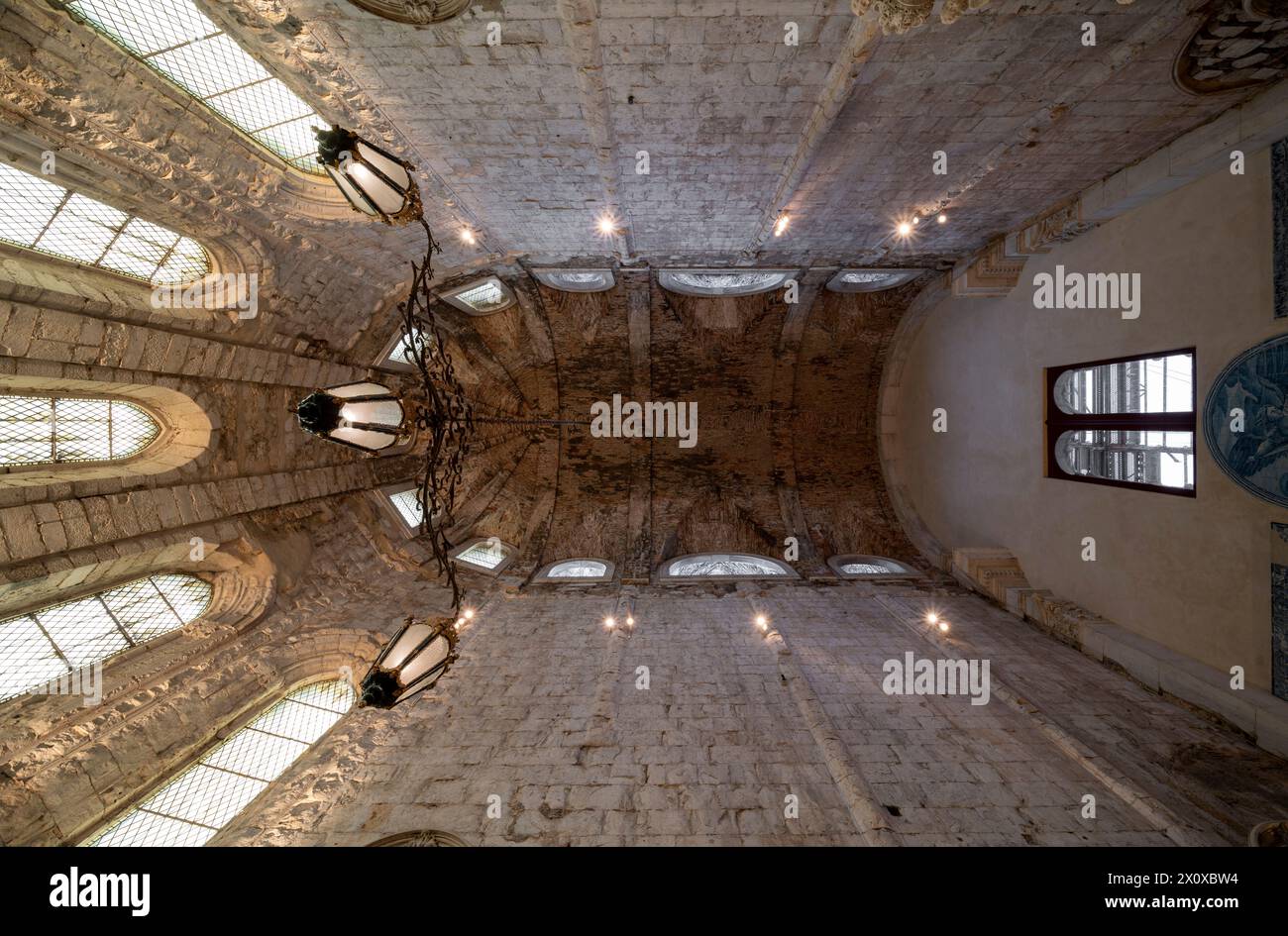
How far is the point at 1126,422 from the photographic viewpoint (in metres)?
6.08

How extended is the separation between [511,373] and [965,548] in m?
10.2

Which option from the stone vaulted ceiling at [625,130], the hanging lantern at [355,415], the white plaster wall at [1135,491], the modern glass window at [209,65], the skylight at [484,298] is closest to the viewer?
the hanging lantern at [355,415]

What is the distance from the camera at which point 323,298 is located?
23.1ft

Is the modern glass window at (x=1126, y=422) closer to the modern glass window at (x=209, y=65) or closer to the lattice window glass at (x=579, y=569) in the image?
the lattice window glass at (x=579, y=569)

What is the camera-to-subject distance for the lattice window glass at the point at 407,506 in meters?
9.50

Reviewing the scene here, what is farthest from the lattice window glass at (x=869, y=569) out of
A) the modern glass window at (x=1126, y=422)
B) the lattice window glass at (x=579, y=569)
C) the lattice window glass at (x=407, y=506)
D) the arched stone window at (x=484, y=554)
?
the lattice window glass at (x=407, y=506)

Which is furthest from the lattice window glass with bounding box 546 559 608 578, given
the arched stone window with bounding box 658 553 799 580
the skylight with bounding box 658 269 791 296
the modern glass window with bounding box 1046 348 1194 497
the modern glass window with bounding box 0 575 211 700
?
the modern glass window with bounding box 1046 348 1194 497

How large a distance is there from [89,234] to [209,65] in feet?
6.79

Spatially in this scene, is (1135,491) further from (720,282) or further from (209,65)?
(209,65)

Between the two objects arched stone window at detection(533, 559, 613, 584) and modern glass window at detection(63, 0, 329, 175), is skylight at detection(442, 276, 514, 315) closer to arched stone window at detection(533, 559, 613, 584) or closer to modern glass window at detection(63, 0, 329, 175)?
modern glass window at detection(63, 0, 329, 175)

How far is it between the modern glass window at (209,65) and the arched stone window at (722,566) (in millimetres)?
8531

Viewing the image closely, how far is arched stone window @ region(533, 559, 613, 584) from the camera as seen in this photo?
9117 mm

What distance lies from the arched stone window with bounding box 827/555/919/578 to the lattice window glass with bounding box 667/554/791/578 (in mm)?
1233
